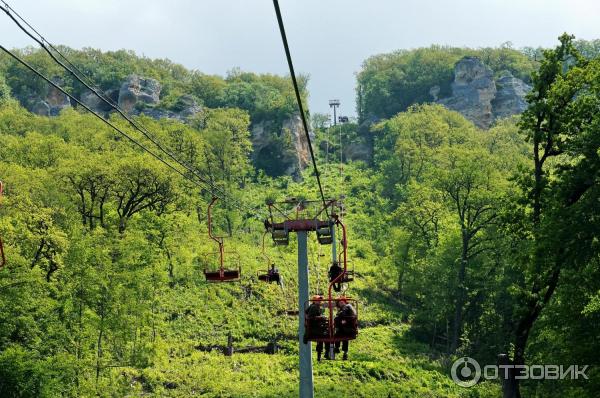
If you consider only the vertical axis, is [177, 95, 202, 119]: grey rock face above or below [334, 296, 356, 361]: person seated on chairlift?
above

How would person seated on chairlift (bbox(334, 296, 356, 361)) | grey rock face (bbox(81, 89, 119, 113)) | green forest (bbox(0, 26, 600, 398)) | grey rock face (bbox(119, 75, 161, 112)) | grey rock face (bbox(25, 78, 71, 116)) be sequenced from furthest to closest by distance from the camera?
grey rock face (bbox(119, 75, 161, 112))
grey rock face (bbox(81, 89, 119, 113))
grey rock face (bbox(25, 78, 71, 116))
green forest (bbox(0, 26, 600, 398))
person seated on chairlift (bbox(334, 296, 356, 361))

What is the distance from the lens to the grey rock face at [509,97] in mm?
110625

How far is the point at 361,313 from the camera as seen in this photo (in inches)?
1927

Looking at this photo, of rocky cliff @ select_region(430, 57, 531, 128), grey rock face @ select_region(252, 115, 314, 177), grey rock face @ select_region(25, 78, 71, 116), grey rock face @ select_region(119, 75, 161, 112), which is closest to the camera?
grey rock face @ select_region(252, 115, 314, 177)

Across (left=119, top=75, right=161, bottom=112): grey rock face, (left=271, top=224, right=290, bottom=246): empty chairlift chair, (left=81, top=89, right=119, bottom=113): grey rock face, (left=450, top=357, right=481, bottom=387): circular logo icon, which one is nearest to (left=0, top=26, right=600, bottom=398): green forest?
(left=450, top=357, right=481, bottom=387): circular logo icon

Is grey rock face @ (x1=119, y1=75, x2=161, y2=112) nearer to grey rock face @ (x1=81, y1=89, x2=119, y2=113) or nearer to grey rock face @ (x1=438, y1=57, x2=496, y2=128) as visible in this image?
grey rock face @ (x1=81, y1=89, x2=119, y2=113)

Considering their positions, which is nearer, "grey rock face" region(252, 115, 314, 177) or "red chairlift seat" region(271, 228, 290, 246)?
"red chairlift seat" region(271, 228, 290, 246)

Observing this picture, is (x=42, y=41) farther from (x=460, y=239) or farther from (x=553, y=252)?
(x=460, y=239)

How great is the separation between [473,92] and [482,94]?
1694 millimetres

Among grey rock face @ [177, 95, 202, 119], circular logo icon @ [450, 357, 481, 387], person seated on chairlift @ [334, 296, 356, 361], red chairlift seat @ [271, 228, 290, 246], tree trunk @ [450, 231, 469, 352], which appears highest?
grey rock face @ [177, 95, 202, 119]

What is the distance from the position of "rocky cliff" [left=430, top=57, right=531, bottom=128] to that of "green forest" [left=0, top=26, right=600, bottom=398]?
33929mm

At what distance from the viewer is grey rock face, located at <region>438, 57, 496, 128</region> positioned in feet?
358

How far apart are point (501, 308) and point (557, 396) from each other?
1961cm

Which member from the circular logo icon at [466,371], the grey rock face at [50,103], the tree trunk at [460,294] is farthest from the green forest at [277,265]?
the grey rock face at [50,103]
